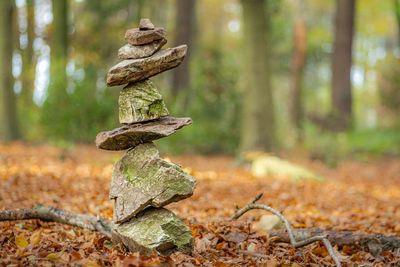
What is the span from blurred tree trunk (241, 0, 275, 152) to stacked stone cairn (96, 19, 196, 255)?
7.71m

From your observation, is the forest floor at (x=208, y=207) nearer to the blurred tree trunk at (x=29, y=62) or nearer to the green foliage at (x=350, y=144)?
the green foliage at (x=350, y=144)

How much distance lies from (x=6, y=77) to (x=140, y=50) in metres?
10.0

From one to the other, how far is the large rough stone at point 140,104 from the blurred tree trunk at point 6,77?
9942 mm

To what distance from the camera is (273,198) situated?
7742 millimetres

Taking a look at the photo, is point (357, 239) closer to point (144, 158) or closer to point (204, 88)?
point (144, 158)

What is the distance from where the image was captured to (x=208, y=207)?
663 cm

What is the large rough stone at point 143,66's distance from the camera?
387 cm

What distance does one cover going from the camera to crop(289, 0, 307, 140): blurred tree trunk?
1925cm

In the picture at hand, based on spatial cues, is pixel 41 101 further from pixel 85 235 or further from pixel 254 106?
pixel 85 235

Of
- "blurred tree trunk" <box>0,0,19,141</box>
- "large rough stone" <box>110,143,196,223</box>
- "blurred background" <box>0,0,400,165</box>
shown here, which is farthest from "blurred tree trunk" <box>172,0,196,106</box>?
"large rough stone" <box>110,143,196,223</box>

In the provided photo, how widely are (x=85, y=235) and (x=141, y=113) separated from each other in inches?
47.2

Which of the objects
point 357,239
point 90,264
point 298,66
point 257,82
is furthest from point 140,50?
point 298,66

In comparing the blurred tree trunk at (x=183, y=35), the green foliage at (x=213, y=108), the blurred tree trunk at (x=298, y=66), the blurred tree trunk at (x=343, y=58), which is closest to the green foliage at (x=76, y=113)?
the green foliage at (x=213, y=108)

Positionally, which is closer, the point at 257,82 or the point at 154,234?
the point at 154,234
